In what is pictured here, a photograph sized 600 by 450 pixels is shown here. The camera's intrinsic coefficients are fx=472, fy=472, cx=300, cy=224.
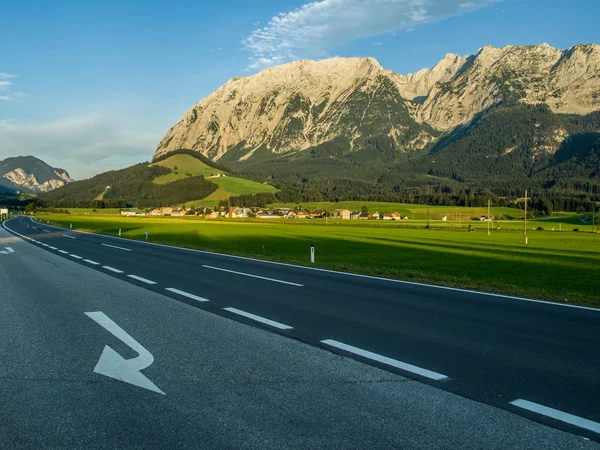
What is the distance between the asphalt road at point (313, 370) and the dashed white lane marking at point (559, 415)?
24mm

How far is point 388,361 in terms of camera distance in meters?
6.46

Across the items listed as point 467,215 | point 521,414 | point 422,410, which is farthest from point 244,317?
point 467,215

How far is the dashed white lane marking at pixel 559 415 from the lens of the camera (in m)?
4.46

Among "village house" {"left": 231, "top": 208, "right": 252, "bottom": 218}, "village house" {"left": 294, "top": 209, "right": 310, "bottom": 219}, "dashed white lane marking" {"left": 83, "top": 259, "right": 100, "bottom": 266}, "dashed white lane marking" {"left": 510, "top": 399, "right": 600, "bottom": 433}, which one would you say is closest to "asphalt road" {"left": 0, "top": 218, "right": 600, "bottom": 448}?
"dashed white lane marking" {"left": 510, "top": 399, "right": 600, "bottom": 433}

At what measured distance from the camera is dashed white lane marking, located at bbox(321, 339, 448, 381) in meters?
5.92

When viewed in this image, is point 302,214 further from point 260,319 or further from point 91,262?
point 260,319

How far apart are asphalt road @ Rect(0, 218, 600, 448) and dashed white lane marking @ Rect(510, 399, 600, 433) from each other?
2cm

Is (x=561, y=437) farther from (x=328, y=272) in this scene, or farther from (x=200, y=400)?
(x=328, y=272)

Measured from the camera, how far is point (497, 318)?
9.62m

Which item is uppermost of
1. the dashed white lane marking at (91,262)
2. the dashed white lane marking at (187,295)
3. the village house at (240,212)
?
the dashed white lane marking at (187,295)

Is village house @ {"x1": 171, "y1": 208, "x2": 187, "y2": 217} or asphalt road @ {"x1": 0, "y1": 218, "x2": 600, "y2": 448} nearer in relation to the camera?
asphalt road @ {"x1": 0, "y1": 218, "x2": 600, "y2": 448}

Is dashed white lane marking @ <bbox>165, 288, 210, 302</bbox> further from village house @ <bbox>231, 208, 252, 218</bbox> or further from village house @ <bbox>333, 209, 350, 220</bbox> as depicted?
village house @ <bbox>333, 209, 350, 220</bbox>

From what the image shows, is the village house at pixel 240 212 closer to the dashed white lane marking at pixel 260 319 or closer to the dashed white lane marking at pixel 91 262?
the dashed white lane marking at pixel 91 262

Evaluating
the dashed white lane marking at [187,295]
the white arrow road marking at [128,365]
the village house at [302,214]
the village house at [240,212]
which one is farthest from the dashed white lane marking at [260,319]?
the village house at [302,214]
